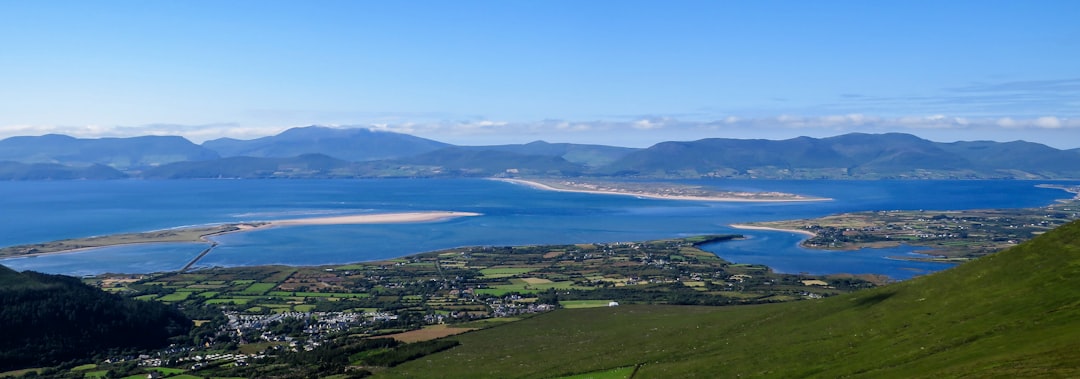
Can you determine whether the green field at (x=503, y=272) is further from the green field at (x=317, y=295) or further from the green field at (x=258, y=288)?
the green field at (x=258, y=288)

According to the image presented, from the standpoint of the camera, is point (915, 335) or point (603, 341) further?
point (603, 341)

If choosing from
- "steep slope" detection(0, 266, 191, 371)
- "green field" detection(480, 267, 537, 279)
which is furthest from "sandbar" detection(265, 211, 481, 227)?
"steep slope" detection(0, 266, 191, 371)

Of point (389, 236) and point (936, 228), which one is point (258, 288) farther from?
point (936, 228)

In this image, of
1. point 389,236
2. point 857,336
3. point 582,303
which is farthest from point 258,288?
point 857,336

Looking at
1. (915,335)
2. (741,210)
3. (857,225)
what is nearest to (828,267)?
(857,225)

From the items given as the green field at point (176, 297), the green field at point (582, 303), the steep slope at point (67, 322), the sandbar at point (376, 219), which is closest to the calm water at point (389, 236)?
the sandbar at point (376, 219)

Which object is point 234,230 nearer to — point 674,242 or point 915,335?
point 674,242
